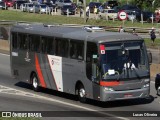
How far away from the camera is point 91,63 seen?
20.7 m

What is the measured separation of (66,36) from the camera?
73.8ft

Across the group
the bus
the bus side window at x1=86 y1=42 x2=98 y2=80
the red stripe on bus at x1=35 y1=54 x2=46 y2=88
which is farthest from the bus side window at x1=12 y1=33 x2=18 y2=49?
the bus side window at x1=86 y1=42 x2=98 y2=80

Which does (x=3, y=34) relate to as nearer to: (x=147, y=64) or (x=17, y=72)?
(x=17, y=72)

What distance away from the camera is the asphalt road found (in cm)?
1872

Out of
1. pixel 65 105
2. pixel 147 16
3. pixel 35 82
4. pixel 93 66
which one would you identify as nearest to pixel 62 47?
pixel 93 66

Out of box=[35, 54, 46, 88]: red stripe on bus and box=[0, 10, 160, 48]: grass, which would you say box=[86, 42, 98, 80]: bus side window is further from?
box=[0, 10, 160, 48]: grass

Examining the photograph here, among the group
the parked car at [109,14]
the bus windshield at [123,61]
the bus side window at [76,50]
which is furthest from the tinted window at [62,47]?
the parked car at [109,14]

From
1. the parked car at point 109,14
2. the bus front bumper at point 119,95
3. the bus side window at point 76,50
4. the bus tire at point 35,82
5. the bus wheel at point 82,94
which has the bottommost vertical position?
the parked car at point 109,14

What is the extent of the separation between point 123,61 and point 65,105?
2.58 m

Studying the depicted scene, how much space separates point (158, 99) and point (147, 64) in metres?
2.20

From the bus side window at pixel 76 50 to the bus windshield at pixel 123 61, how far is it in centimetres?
135

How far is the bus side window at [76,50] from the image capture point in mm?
21422

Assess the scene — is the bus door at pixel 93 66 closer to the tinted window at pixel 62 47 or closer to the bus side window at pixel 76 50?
the bus side window at pixel 76 50

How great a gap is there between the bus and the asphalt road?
1.30 ft
